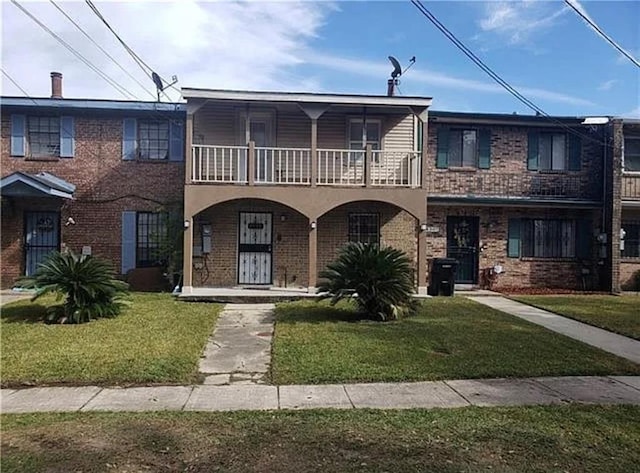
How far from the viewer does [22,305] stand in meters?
11.5

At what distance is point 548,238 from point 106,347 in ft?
46.4

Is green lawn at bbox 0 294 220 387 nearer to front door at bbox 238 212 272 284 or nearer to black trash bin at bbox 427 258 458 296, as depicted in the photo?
front door at bbox 238 212 272 284

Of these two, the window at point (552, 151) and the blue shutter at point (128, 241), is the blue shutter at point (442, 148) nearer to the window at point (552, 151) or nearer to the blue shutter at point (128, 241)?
the window at point (552, 151)

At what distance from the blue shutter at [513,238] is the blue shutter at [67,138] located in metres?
13.7

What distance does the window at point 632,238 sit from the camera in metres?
17.2

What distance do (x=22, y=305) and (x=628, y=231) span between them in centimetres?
1794

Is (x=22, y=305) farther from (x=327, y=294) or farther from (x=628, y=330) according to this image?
(x=628, y=330)

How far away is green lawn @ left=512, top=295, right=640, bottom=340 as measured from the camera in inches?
420

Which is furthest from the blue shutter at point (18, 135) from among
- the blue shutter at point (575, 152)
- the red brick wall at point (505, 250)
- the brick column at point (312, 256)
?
the blue shutter at point (575, 152)

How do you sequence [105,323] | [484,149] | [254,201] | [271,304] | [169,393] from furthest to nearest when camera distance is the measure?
[484,149] → [254,201] → [271,304] → [105,323] → [169,393]

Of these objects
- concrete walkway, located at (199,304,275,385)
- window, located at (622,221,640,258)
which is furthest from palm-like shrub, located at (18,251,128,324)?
window, located at (622,221,640,258)

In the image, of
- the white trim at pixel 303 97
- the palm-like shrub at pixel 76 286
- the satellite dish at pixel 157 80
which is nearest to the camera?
the palm-like shrub at pixel 76 286

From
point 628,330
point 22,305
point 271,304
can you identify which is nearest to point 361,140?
point 271,304

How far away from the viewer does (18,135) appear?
15.4 metres
